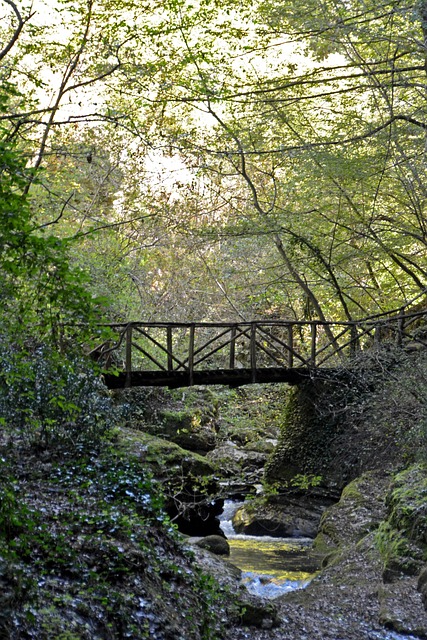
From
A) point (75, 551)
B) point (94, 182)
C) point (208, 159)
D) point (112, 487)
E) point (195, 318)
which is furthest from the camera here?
point (195, 318)

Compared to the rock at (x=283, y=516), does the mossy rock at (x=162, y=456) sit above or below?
above

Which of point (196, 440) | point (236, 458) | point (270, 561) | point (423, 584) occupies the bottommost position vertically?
point (270, 561)

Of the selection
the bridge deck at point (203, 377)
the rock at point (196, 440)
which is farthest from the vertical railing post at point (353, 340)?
the rock at point (196, 440)

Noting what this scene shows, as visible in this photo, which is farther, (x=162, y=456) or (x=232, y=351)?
(x=232, y=351)

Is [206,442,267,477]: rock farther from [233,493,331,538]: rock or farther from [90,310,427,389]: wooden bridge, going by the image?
[90,310,427,389]: wooden bridge

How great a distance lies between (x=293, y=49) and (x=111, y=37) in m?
3.55

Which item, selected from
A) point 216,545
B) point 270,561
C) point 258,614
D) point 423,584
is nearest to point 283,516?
point 270,561

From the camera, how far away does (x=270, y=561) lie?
9.77 meters

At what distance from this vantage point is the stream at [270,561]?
840 centimetres

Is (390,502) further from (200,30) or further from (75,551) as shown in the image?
(200,30)

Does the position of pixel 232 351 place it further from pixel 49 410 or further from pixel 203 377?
pixel 49 410

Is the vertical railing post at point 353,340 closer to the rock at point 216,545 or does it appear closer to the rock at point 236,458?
the rock at point 236,458

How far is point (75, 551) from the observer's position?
467 centimetres

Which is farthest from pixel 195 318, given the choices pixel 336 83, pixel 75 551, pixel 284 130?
pixel 75 551
